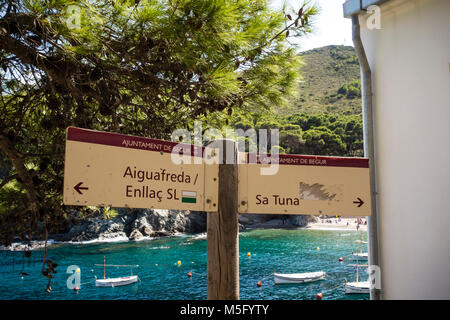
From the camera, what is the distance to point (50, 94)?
285 cm

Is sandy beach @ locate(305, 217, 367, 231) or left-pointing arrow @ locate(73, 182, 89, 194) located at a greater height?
left-pointing arrow @ locate(73, 182, 89, 194)

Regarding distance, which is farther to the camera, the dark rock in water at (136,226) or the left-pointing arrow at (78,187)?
the dark rock in water at (136,226)

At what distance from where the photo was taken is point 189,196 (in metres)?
1.53

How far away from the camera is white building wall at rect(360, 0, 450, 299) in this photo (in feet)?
8.13

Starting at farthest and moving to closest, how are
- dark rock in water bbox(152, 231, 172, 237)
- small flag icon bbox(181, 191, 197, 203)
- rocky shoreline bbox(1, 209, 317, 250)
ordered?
dark rock in water bbox(152, 231, 172, 237) < rocky shoreline bbox(1, 209, 317, 250) < small flag icon bbox(181, 191, 197, 203)

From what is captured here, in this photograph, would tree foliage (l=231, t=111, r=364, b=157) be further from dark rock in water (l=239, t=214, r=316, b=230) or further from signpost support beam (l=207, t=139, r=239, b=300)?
signpost support beam (l=207, t=139, r=239, b=300)

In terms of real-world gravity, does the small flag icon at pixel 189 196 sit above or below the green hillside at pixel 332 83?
below

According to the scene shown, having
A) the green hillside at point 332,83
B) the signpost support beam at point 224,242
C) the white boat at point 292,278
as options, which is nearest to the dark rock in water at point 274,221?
the green hillside at point 332,83

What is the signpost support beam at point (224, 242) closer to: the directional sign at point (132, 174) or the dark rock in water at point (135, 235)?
the directional sign at point (132, 174)

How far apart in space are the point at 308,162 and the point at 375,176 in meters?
1.48

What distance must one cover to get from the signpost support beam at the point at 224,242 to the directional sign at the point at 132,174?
44 millimetres

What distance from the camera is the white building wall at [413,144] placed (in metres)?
2.48

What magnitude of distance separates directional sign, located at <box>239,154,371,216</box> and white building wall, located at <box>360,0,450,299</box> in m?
1.10

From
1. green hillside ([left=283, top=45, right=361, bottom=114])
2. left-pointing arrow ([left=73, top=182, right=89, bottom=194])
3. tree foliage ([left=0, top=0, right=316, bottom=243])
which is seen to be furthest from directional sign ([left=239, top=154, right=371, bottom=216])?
green hillside ([left=283, top=45, right=361, bottom=114])
